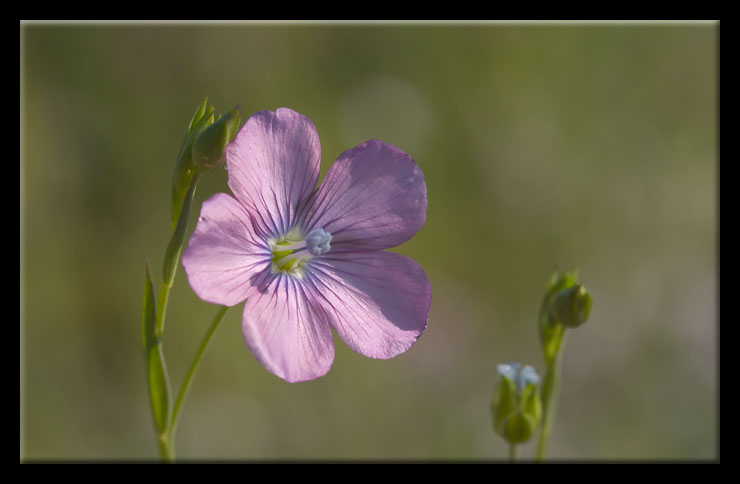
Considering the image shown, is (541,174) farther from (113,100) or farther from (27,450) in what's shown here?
(27,450)

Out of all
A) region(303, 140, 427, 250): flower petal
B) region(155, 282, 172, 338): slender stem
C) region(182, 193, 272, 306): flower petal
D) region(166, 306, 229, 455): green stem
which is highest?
region(303, 140, 427, 250): flower petal

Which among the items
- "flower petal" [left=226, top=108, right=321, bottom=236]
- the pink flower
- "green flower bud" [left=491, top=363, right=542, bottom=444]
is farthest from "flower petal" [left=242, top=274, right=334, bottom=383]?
"green flower bud" [left=491, top=363, right=542, bottom=444]

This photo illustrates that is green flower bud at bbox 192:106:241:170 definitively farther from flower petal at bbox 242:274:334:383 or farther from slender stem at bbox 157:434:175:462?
slender stem at bbox 157:434:175:462

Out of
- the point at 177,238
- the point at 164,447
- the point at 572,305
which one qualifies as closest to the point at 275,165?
the point at 177,238

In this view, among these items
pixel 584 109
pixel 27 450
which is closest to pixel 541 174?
pixel 584 109

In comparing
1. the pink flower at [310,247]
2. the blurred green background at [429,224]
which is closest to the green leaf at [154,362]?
the pink flower at [310,247]

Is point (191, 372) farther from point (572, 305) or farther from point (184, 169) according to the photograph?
point (572, 305)

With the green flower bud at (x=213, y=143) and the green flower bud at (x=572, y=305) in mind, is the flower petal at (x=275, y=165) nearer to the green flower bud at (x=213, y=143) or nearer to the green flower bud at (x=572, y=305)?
the green flower bud at (x=213, y=143)
